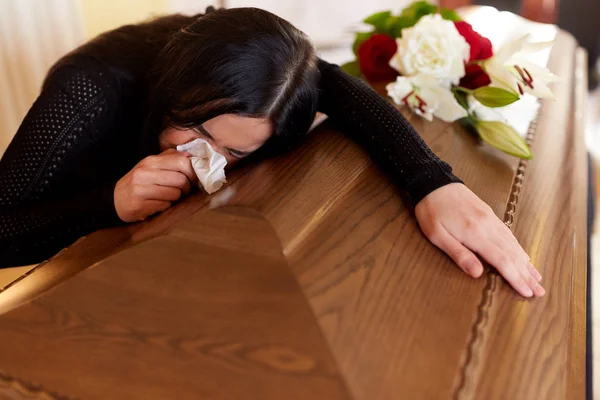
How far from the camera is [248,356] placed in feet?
1.65

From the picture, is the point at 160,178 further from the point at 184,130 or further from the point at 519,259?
the point at 519,259

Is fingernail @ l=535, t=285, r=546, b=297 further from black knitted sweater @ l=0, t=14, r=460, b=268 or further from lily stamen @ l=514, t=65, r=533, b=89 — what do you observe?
lily stamen @ l=514, t=65, r=533, b=89

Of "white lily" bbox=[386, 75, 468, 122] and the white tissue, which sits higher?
the white tissue

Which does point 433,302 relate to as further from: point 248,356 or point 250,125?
point 250,125

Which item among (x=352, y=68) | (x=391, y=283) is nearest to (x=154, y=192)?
(x=391, y=283)

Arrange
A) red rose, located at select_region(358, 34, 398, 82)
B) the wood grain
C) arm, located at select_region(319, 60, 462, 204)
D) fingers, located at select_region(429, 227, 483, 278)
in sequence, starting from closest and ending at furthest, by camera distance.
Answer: the wood grain
fingers, located at select_region(429, 227, 483, 278)
arm, located at select_region(319, 60, 462, 204)
red rose, located at select_region(358, 34, 398, 82)

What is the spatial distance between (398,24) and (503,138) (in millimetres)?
415

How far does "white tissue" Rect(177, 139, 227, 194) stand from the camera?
0.71 metres

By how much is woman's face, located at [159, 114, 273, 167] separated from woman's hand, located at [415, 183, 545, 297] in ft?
0.75

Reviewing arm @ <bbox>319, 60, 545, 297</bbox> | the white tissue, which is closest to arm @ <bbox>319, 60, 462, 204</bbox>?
arm @ <bbox>319, 60, 545, 297</bbox>

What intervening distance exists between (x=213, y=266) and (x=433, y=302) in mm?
222

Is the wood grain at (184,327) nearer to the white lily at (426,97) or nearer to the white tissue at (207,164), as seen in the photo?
the white tissue at (207,164)

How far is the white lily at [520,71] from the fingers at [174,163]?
562mm

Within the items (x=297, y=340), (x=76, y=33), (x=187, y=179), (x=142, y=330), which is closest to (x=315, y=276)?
(x=297, y=340)
